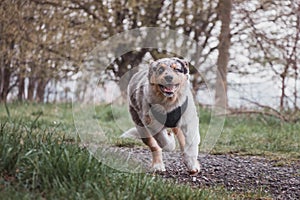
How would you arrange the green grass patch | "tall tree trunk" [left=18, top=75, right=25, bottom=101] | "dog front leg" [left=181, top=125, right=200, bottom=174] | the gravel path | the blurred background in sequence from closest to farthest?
the green grass patch → "dog front leg" [left=181, top=125, right=200, bottom=174] → the gravel path → the blurred background → "tall tree trunk" [left=18, top=75, right=25, bottom=101]

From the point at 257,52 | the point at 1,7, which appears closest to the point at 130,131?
the point at 1,7

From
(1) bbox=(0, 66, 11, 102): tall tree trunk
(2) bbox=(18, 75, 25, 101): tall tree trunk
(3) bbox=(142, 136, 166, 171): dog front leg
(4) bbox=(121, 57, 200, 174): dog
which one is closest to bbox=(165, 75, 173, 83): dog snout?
(4) bbox=(121, 57, 200, 174): dog

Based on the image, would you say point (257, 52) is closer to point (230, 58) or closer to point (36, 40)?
point (230, 58)

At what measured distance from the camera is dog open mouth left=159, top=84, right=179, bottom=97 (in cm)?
380

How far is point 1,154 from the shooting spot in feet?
11.0

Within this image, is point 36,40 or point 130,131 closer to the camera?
point 130,131

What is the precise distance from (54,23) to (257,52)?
14.5 feet

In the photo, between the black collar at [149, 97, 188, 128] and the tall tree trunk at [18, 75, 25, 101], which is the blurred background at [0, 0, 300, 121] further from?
the black collar at [149, 97, 188, 128]

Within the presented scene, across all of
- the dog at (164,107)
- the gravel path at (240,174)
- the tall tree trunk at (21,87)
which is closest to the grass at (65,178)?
the gravel path at (240,174)

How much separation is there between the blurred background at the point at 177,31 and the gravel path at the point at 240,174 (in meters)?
2.49

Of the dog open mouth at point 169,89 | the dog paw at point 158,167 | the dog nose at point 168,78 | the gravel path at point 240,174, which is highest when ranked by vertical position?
the dog nose at point 168,78

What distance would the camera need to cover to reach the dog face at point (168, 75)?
3777 mm

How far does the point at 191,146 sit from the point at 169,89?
619 millimetres

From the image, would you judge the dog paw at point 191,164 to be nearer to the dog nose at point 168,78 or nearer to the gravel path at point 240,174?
the gravel path at point 240,174
